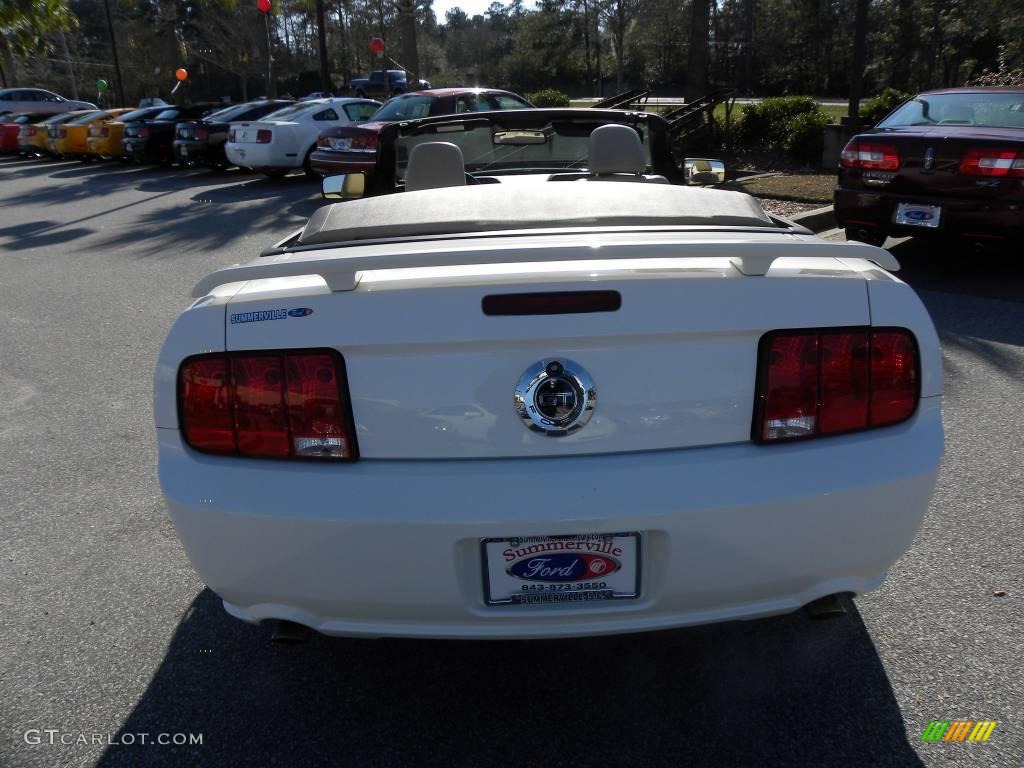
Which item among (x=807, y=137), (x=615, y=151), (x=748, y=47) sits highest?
(x=748, y=47)

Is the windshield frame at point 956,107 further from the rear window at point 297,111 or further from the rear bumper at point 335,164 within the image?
the rear window at point 297,111

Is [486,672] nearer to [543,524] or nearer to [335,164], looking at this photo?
[543,524]

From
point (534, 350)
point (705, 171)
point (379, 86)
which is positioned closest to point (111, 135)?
point (379, 86)

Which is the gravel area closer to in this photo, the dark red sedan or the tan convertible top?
the dark red sedan

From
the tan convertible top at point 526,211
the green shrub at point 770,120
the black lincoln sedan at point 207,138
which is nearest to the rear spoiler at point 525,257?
the tan convertible top at point 526,211

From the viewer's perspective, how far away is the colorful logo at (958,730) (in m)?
2.24

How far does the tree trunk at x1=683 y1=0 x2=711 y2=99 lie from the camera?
16484 mm

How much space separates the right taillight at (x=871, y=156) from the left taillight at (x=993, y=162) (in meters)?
0.54

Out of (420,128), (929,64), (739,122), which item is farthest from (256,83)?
(420,128)

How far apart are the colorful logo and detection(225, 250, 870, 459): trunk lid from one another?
3.18ft

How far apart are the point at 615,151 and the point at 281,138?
12985 millimetres

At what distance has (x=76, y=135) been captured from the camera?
22.9m

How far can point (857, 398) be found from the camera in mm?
2119

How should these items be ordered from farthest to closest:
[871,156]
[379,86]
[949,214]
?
[379,86], [871,156], [949,214]
